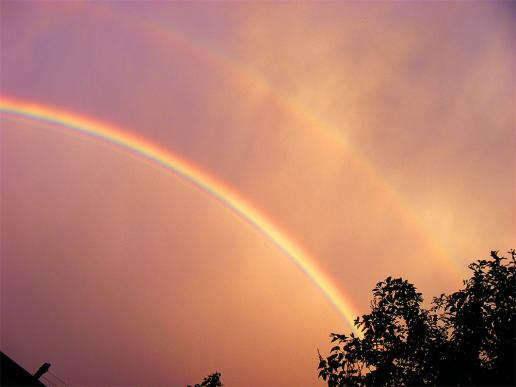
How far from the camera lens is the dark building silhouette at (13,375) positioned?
56.5 ft

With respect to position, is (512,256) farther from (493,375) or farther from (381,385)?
(381,385)

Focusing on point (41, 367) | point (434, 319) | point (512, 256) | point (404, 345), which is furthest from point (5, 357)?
point (512, 256)

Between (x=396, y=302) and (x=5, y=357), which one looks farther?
(x=5, y=357)

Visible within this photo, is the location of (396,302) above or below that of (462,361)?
above

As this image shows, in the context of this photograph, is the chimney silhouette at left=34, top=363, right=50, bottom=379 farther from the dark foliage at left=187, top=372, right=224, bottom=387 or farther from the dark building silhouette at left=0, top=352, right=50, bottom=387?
the dark foliage at left=187, top=372, right=224, bottom=387

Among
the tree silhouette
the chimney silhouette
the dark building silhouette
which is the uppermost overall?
the tree silhouette

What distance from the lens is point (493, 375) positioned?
955 centimetres

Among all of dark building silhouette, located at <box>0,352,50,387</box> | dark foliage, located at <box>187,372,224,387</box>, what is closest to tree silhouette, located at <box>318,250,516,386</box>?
dark building silhouette, located at <box>0,352,50,387</box>

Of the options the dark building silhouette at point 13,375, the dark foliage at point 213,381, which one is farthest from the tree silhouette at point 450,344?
the dark foliage at point 213,381

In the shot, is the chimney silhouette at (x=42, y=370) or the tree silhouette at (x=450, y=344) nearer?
the tree silhouette at (x=450, y=344)

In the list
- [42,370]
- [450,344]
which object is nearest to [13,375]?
[42,370]

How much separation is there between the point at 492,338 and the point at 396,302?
2791mm

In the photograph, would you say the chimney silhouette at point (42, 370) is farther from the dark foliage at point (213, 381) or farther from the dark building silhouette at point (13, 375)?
the dark foliage at point (213, 381)

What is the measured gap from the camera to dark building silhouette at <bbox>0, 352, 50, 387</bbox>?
17.2m
